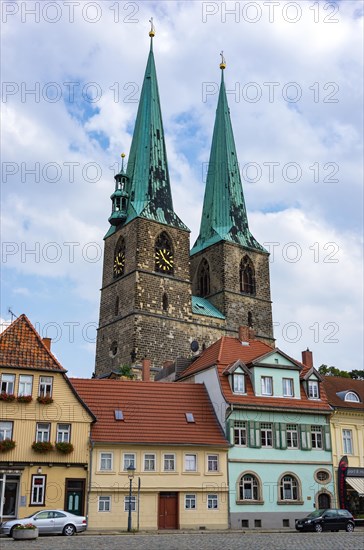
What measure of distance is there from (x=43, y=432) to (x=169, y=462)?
674cm

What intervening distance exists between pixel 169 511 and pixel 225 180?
50082 millimetres

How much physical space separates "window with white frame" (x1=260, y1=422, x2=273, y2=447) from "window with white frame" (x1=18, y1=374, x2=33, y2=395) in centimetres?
1296

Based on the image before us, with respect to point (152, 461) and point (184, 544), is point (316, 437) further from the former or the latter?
point (184, 544)

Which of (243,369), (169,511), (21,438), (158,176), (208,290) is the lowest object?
(169,511)

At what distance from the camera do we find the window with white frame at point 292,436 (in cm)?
3959

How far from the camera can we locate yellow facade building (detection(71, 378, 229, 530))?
3484cm

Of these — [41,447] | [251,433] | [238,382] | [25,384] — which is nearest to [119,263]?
[238,382]

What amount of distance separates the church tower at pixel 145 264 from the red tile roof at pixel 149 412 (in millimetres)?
22407

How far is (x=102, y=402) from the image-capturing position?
38031mm

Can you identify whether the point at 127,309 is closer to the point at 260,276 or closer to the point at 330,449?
the point at 260,276

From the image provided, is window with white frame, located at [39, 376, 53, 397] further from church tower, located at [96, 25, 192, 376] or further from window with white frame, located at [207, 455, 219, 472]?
church tower, located at [96, 25, 192, 376]

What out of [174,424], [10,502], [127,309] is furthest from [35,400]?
[127,309]

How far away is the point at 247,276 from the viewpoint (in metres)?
76.5

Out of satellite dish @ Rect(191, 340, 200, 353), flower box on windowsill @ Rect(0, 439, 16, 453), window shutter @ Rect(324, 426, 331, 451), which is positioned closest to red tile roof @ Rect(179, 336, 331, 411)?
window shutter @ Rect(324, 426, 331, 451)
